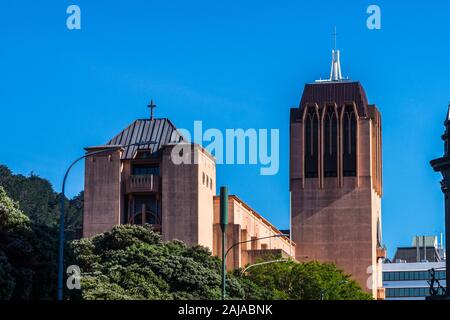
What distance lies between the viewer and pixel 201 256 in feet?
291

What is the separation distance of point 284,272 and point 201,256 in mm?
17497

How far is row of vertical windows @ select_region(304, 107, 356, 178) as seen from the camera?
145750 millimetres

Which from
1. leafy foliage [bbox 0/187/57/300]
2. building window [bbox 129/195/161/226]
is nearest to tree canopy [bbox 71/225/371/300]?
leafy foliage [bbox 0/187/57/300]

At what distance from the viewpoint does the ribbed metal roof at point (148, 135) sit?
114 meters

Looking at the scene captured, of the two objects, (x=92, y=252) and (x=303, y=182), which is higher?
(x=303, y=182)

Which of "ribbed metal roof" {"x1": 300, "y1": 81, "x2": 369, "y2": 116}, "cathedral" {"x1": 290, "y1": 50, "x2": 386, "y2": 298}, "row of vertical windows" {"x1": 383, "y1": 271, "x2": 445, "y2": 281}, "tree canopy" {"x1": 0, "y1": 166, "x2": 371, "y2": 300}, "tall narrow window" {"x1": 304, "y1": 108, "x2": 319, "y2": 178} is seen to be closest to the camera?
"tree canopy" {"x1": 0, "y1": 166, "x2": 371, "y2": 300}

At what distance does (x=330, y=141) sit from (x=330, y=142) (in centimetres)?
12

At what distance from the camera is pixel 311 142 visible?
486 ft

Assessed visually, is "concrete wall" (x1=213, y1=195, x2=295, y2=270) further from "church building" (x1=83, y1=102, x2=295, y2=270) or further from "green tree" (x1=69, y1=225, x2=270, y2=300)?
"green tree" (x1=69, y1=225, x2=270, y2=300)

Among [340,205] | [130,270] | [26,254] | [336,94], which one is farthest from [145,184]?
[26,254]

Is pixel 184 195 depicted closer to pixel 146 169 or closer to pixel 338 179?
pixel 146 169
